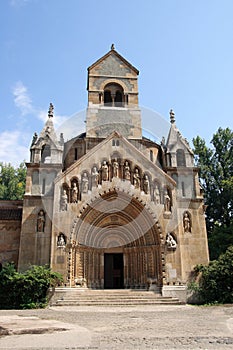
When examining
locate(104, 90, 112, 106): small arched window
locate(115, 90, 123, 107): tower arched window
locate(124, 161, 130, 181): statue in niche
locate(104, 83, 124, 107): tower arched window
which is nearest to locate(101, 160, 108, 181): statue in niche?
locate(124, 161, 130, 181): statue in niche

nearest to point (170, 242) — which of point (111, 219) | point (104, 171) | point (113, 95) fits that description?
point (111, 219)

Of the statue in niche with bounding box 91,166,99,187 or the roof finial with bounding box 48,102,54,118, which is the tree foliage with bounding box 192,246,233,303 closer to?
the statue in niche with bounding box 91,166,99,187

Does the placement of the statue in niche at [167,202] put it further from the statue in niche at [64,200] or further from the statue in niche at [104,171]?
the statue in niche at [64,200]

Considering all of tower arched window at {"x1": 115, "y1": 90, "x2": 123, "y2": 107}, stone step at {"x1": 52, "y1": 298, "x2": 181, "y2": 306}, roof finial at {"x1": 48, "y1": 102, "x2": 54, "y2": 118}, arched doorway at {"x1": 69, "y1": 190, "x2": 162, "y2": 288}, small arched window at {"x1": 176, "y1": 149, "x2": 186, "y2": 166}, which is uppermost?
tower arched window at {"x1": 115, "y1": 90, "x2": 123, "y2": 107}

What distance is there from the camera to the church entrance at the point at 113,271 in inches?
768

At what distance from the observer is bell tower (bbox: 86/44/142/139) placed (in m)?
24.8

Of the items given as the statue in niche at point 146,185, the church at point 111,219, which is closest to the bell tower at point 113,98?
the church at point 111,219

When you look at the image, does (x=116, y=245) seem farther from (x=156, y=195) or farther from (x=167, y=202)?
(x=167, y=202)

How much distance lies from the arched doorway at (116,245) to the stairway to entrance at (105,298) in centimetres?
103

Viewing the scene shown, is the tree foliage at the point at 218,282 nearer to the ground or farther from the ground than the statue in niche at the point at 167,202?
nearer to the ground

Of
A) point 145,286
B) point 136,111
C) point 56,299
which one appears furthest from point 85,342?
point 136,111

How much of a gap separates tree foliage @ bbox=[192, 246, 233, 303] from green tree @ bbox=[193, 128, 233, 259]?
11.9 m

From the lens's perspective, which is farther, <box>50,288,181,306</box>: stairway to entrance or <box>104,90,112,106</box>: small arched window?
<box>104,90,112,106</box>: small arched window

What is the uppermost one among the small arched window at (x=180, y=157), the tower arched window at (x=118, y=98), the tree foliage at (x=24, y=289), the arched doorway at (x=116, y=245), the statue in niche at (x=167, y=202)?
the tower arched window at (x=118, y=98)
